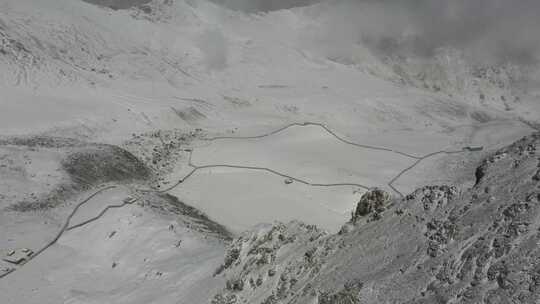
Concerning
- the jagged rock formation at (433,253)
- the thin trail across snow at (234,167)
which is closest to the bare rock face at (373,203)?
the jagged rock formation at (433,253)

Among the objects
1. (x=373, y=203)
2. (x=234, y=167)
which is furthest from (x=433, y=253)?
(x=234, y=167)

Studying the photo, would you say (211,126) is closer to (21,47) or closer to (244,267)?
(21,47)

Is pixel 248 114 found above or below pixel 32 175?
below

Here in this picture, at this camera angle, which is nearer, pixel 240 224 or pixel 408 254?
pixel 408 254

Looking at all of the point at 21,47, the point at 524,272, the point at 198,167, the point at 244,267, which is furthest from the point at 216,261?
the point at 21,47

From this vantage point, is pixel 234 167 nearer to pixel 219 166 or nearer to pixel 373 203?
pixel 219 166

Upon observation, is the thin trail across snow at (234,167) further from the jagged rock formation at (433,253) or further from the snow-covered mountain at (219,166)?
the jagged rock formation at (433,253)
